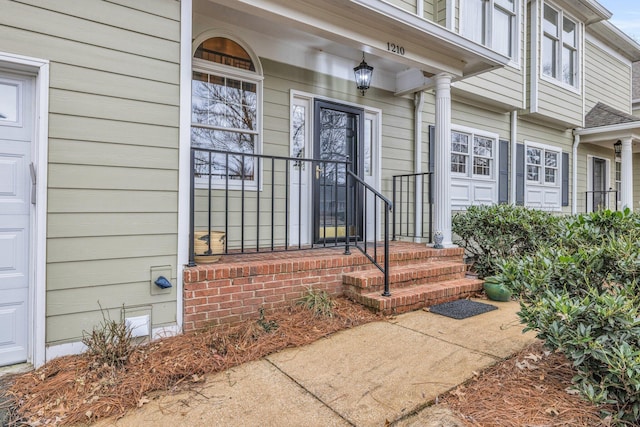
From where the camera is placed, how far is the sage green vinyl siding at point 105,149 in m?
2.41

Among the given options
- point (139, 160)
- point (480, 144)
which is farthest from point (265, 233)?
point (480, 144)

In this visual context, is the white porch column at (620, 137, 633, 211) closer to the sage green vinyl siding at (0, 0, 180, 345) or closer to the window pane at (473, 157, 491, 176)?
the window pane at (473, 157, 491, 176)

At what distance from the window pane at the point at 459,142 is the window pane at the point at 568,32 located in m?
3.64

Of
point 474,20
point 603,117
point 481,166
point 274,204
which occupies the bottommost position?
point 274,204

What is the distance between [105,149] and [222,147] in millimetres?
1610

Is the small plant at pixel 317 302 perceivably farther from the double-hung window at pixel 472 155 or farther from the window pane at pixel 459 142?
the window pane at pixel 459 142

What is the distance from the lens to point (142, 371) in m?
2.24

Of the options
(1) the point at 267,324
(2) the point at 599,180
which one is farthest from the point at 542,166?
(1) the point at 267,324

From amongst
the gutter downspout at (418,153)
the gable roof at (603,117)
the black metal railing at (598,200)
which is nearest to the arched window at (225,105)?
the gutter downspout at (418,153)

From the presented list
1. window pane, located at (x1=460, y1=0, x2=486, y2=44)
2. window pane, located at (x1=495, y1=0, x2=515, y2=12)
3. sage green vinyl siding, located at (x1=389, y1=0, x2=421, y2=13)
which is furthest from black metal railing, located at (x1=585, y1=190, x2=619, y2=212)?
sage green vinyl siding, located at (x1=389, y1=0, x2=421, y2=13)

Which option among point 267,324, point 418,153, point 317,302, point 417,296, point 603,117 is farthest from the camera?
point 603,117

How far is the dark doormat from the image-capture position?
3474 mm

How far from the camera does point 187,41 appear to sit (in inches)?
114

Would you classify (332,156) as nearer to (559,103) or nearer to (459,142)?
(459,142)
